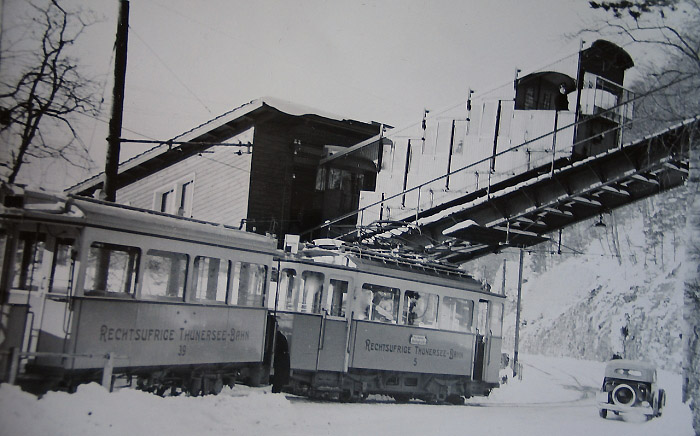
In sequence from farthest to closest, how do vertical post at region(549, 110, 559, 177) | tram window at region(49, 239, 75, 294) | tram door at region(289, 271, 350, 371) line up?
vertical post at region(549, 110, 559, 177) < tram door at region(289, 271, 350, 371) < tram window at region(49, 239, 75, 294)

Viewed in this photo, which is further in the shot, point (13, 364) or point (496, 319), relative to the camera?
point (496, 319)

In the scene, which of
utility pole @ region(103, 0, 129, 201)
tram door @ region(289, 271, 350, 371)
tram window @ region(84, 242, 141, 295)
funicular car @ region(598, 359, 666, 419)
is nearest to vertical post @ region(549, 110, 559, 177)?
funicular car @ region(598, 359, 666, 419)

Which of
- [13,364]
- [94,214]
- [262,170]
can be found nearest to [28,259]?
[94,214]

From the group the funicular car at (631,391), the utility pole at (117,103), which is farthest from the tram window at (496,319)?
the utility pole at (117,103)

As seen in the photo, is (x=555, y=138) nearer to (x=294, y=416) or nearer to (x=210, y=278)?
(x=210, y=278)

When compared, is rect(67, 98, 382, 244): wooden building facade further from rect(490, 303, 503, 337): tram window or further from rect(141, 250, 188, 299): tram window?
rect(141, 250, 188, 299): tram window

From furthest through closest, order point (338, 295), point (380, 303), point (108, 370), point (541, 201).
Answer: point (541, 201)
point (380, 303)
point (338, 295)
point (108, 370)
